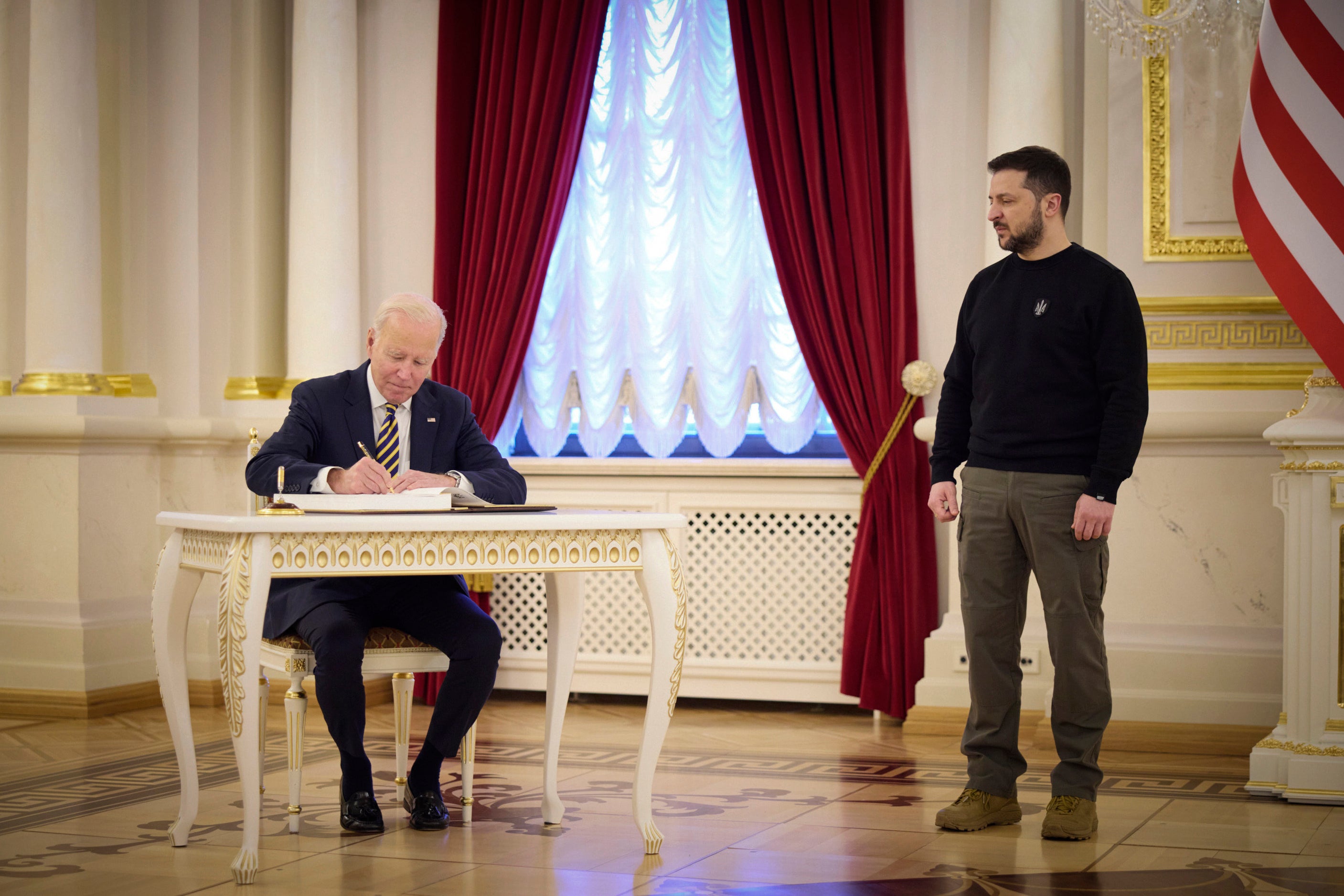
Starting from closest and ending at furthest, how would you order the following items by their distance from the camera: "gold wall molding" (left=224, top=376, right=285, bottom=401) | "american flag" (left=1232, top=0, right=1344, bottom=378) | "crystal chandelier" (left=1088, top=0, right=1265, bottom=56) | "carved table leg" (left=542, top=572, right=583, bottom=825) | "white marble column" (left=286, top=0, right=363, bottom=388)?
"carved table leg" (left=542, top=572, right=583, bottom=825) < "american flag" (left=1232, top=0, right=1344, bottom=378) < "crystal chandelier" (left=1088, top=0, right=1265, bottom=56) < "white marble column" (left=286, top=0, right=363, bottom=388) < "gold wall molding" (left=224, top=376, right=285, bottom=401)

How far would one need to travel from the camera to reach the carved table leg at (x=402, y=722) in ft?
11.2

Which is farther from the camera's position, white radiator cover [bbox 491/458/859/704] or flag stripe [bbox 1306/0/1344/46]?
white radiator cover [bbox 491/458/859/704]

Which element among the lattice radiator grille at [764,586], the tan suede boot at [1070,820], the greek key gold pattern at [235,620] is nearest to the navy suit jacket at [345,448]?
the greek key gold pattern at [235,620]

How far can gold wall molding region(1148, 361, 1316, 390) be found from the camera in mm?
4316

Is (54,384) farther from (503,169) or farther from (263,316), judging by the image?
(503,169)

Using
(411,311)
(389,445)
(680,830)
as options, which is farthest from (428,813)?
(411,311)

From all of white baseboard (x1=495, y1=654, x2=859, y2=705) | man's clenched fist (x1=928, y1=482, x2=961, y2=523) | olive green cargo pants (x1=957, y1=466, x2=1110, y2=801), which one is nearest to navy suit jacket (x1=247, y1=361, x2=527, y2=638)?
man's clenched fist (x1=928, y1=482, x2=961, y2=523)

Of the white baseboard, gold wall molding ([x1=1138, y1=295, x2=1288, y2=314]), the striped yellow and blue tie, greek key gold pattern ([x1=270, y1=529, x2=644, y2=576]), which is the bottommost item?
the white baseboard

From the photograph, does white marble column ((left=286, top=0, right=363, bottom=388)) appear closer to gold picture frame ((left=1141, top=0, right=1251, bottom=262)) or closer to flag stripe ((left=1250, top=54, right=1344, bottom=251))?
gold picture frame ((left=1141, top=0, right=1251, bottom=262))

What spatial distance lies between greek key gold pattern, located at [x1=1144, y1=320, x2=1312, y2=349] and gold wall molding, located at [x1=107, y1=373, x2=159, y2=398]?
375 cm

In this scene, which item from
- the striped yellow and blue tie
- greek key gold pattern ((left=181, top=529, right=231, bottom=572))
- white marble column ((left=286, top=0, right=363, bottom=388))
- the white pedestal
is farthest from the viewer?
white marble column ((left=286, top=0, right=363, bottom=388))

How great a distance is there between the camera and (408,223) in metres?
5.74

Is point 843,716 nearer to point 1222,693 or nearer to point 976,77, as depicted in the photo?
point 1222,693

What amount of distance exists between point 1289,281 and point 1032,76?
1.24 meters
